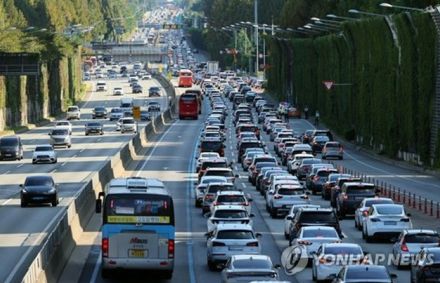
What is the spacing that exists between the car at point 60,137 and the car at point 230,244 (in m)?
70.8

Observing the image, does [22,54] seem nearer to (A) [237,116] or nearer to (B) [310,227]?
(A) [237,116]

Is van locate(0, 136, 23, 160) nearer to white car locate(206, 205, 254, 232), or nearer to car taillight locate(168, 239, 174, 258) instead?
white car locate(206, 205, 254, 232)

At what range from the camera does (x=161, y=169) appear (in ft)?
291

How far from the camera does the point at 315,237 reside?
136 feet

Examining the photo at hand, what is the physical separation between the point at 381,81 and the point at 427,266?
251ft

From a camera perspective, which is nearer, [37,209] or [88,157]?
[37,209]

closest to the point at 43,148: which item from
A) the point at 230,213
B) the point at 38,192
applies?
the point at 38,192

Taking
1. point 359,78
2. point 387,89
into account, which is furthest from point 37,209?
point 359,78

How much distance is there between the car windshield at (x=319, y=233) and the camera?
4150 centimetres

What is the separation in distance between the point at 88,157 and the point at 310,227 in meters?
59.0

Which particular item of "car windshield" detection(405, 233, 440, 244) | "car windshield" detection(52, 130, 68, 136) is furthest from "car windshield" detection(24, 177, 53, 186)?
"car windshield" detection(52, 130, 68, 136)

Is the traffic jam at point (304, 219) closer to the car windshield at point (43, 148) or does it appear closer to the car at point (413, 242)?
the car at point (413, 242)

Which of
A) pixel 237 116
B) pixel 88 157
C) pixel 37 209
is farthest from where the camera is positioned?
pixel 237 116

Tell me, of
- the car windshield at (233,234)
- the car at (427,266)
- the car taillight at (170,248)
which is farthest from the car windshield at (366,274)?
the car windshield at (233,234)
